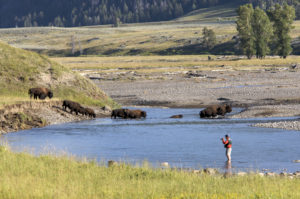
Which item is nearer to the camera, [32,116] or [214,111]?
[32,116]

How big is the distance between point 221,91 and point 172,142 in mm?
32848

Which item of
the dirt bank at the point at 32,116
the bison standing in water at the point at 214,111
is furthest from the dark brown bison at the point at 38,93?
the bison standing in water at the point at 214,111

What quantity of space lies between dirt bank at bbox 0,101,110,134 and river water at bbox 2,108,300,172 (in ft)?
4.17

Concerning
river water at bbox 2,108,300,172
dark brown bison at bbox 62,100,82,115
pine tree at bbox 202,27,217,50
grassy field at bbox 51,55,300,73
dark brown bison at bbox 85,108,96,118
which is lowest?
river water at bbox 2,108,300,172

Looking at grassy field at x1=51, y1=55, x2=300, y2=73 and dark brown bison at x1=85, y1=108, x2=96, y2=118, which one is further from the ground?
grassy field at x1=51, y1=55, x2=300, y2=73

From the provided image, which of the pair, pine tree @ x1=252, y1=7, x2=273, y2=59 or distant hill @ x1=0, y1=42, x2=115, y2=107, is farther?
pine tree @ x1=252, y1=7, x2=273, y2=59

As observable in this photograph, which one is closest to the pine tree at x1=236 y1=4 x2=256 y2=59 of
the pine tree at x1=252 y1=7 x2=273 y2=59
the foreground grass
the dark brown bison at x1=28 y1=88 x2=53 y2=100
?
the pine tree at x1=252 y1=7 x2=273 y2=59

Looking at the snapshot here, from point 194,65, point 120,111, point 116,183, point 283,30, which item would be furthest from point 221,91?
point 283,30

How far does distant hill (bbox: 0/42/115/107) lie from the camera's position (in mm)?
50766

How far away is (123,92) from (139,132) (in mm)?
32398

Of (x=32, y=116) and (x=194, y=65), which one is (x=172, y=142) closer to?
(x=32, y=116)

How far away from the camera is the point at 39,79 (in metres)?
52.6

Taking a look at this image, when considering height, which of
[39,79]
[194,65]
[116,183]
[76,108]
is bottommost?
[76,108]

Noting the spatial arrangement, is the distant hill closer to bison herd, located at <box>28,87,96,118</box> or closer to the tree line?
bison herd, located at <box>28,87,96,118</box>
